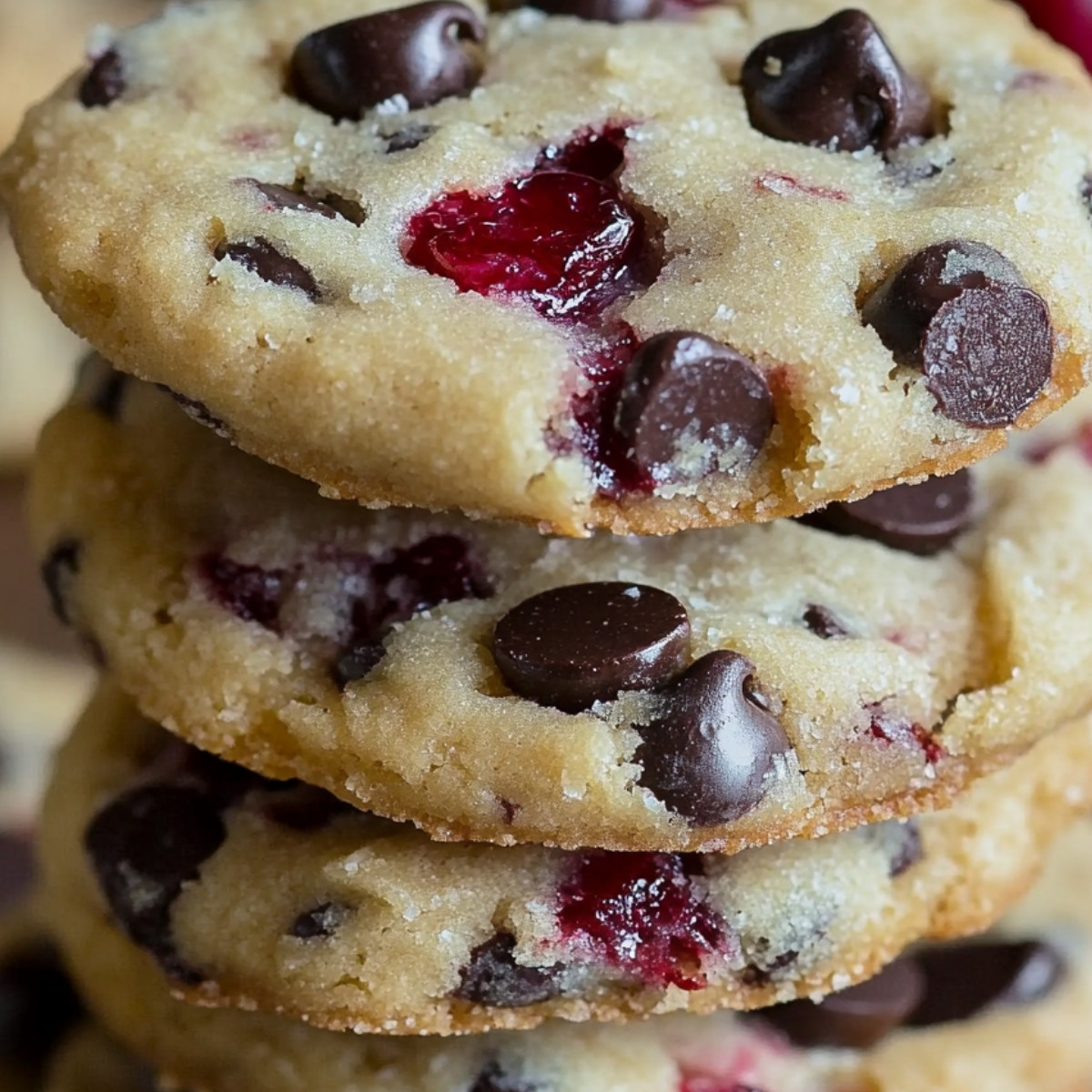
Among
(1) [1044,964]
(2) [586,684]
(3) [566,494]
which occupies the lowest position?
(1) [1044,964]

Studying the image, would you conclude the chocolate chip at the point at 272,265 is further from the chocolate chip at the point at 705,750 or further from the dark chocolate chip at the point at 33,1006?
the dark chocolate chip at the point at 33,1006

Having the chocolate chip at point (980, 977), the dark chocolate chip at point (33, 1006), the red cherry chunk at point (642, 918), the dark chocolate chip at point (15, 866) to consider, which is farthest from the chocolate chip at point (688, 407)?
the dark chocolate chip at point (15, 866)

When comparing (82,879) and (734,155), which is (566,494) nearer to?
(734,155)

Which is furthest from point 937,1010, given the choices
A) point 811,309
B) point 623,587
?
point 811,309

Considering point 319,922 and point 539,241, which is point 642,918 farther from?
point 539,241

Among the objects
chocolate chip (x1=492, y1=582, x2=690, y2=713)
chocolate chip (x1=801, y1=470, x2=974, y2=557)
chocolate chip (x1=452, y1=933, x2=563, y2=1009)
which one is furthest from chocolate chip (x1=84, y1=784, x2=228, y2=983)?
chocolate chip (x1=801, y1=470, x2=974, y2=557)
